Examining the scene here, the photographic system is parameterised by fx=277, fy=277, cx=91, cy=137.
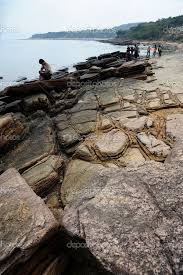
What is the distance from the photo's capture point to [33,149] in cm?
768

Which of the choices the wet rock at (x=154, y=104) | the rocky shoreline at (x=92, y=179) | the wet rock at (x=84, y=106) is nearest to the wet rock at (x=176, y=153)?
the rocky shoreline at (x=92, y=179)

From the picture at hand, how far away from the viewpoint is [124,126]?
25.4ft

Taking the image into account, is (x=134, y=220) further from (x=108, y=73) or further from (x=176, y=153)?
(x=108, y=73)

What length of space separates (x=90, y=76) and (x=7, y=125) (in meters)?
7.41

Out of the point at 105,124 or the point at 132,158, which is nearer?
the point at 132,158

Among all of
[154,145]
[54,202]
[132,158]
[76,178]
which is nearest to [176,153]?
[154,145]

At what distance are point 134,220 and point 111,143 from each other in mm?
3444

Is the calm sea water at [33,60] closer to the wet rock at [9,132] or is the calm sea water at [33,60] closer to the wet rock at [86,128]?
the wet rock at [9,132]

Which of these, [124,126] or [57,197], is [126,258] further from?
[124,126]

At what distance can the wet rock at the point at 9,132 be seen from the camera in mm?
7962

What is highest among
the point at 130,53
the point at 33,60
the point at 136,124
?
the point at 130,53

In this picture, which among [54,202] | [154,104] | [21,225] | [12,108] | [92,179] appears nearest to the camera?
[21,225]

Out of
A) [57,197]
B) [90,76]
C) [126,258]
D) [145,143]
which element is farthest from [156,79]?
[126,258]

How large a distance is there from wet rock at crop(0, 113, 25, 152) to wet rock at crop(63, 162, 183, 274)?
428cm
